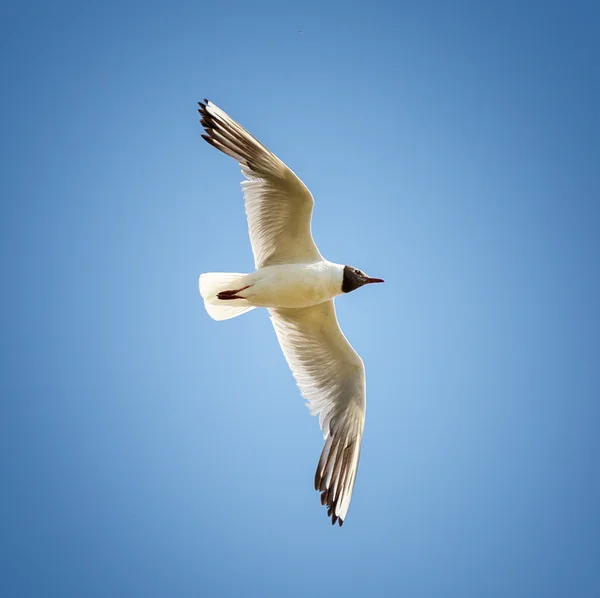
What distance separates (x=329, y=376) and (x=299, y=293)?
1.00 metres

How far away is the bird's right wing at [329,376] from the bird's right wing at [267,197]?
1.93 feet

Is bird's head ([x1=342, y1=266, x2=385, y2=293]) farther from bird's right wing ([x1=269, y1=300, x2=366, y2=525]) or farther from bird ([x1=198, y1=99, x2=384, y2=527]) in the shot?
bird's right wing ([x1=269, y1=300, x2=366, y2=525])

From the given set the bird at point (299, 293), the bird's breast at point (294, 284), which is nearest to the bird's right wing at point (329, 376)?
the bird at point (299, 293)

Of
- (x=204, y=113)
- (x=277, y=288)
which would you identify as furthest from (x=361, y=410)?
(x=204, y=113)

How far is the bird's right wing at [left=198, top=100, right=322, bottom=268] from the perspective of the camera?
19.2 feet

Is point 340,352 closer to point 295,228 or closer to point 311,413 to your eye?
point 311,413

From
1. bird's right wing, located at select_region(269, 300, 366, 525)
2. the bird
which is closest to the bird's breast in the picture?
the bird

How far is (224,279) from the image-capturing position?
20.5 ft

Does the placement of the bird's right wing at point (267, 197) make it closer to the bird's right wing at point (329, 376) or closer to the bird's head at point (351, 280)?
the bird's head at point (351, 280)

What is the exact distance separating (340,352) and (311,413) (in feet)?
1.95

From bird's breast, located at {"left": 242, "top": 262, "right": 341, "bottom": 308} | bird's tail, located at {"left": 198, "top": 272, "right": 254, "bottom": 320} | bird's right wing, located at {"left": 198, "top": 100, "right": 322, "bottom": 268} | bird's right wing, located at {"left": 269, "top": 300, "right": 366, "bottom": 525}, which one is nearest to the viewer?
bird's right wing, located at {"left": 198, "top": 100, "right": 322, "bottom": 268}

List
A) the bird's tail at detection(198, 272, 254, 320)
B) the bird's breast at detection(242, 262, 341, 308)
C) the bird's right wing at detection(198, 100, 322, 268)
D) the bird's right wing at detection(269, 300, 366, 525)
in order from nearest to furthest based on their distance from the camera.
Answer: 1. the bird's right wing at detection(198, 100, 322, 268)
2. the bird's breast at detection(242, 262, 341, 308)
3. the bird's tail at detection(198, 272, 254, 320)
4. the bird's right wing at detection(269, 300, 366, 525)

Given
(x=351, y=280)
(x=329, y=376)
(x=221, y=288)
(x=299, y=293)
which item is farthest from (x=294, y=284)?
(x=329, y=376)

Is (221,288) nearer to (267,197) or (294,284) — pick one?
(294,284)
